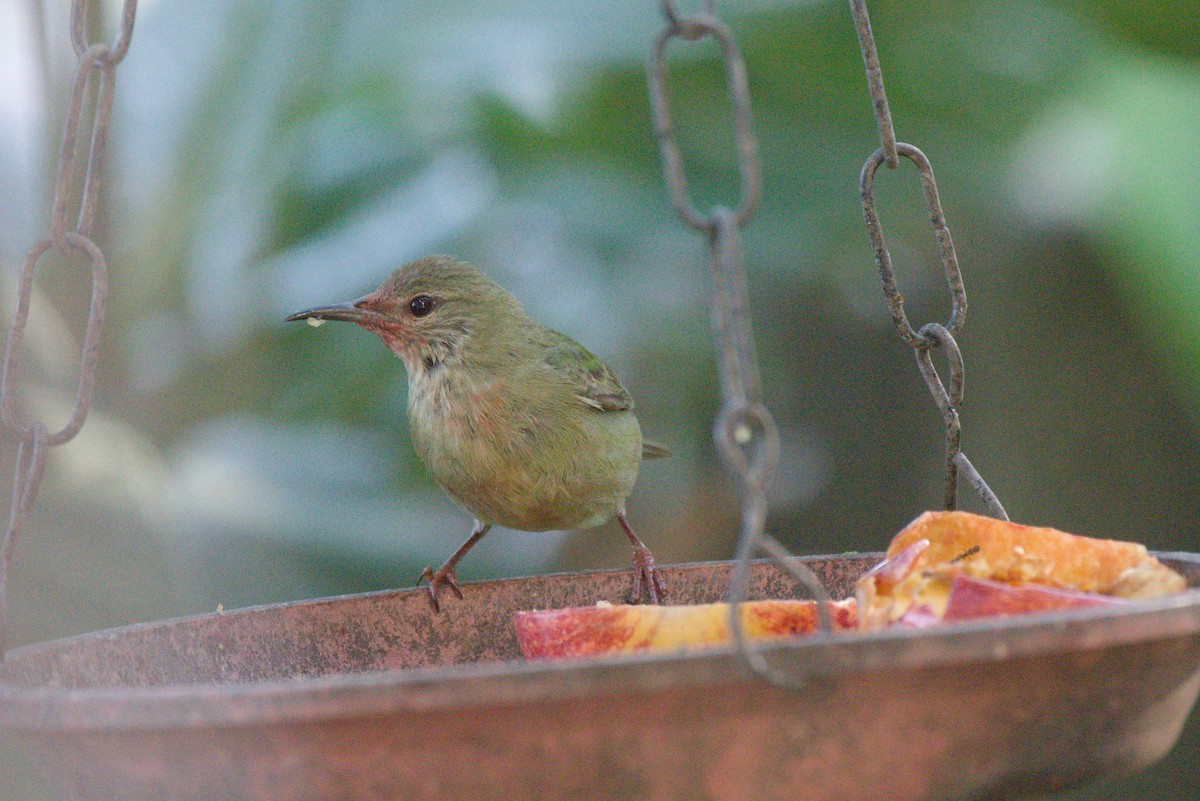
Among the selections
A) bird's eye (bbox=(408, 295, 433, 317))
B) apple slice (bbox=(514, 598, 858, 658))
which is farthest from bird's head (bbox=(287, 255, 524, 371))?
apple slice (bbox=(514, 598, 858, 658))

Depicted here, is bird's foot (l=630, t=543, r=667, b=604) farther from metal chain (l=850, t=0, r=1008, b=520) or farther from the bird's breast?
the bird's breast

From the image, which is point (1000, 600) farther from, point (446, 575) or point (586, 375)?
point (586, 375)

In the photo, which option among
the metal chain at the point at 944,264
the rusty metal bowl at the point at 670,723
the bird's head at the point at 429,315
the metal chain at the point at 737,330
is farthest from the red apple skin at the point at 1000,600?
the bird's head at the point at 429,315

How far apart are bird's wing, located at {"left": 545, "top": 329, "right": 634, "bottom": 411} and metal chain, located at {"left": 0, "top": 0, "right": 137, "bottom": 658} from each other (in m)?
2.04

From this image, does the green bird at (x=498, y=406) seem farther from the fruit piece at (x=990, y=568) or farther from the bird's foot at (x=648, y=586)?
the fruit piece at (x=990, y=568)

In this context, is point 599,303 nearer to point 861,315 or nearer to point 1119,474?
point 861,315

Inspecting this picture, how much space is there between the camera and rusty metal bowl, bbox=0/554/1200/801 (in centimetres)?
133

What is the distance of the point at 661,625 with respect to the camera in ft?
6.44

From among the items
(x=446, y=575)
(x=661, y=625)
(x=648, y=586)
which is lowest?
(x=446, y=575)

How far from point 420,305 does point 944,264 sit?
1.80 meters

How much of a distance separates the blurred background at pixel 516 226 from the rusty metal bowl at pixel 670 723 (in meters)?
3.72

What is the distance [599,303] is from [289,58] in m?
1.63

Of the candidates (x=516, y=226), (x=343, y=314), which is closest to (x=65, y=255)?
(x=343, y=314)

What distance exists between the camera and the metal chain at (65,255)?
1.82 meters
